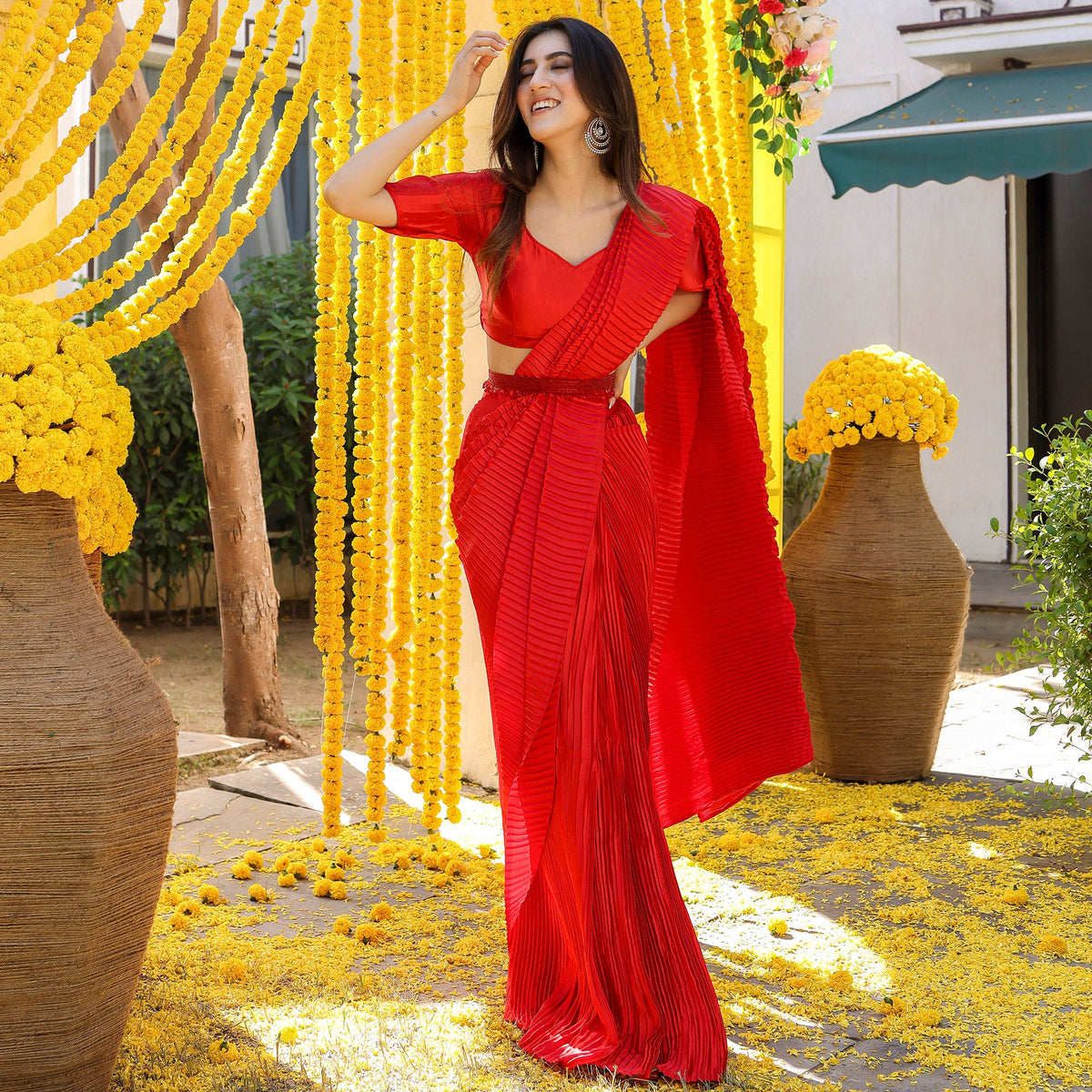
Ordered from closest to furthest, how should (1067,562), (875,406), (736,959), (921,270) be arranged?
(736,959) < (1067,562) < (875,406) < (921,270)

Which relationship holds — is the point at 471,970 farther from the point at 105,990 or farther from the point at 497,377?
the point at 497,377

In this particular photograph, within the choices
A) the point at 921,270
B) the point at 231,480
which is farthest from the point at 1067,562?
the point at 921,270

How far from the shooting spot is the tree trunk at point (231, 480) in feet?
15.2

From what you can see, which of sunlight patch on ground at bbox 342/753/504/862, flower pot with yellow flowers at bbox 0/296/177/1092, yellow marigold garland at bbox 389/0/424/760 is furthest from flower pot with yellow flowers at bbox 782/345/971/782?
flower pot with yellow flowers at bbox 0/296/177/1092

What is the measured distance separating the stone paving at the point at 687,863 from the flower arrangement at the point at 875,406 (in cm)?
96

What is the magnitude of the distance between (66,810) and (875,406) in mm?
3051

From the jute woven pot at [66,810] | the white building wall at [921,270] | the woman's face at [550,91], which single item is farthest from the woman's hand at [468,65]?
the white building wall at [921,270]

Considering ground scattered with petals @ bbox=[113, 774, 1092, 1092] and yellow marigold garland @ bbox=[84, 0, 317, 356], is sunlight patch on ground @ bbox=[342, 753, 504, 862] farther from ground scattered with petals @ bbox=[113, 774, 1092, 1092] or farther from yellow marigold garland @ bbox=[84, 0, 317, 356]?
yellow marigold garland @ bbox=[84, 0, 317, 356]

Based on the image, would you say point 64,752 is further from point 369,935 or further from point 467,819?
point 467,819

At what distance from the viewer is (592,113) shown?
2498mm

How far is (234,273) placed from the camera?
7.95 meters

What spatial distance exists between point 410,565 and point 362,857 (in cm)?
80

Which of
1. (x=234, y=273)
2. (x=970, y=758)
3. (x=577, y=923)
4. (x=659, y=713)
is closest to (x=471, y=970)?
(x=577, y=923)

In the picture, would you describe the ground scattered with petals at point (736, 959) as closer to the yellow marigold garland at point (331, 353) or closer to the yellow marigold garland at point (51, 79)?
the yellow marigold garland at point (331, 353)
